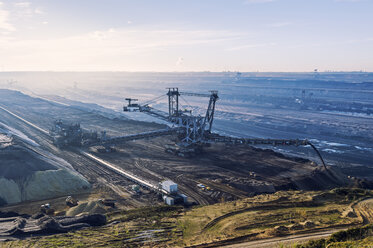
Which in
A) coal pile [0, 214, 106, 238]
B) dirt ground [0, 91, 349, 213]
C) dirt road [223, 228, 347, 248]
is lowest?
dirt ground [0, 91, 349, 213]

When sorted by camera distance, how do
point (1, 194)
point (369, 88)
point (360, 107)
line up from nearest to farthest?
point (1, 194)
point (360, 107)
point (369, 88)

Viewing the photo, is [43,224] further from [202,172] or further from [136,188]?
[202,172]

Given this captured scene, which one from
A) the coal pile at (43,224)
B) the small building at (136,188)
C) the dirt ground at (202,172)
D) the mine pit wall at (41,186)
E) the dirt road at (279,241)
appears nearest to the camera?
the dirt road at (279,241)

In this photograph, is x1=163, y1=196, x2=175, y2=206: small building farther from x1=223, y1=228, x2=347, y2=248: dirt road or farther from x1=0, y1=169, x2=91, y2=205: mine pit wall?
x1=0, y1=169, x2=91, y2=205: mine pit wall

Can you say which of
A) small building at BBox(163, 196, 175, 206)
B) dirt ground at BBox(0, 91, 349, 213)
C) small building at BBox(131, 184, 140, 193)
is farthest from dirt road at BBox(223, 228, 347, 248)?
small building at BBox(131, 184, 140, 193)

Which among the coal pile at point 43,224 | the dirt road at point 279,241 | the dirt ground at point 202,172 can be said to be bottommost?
the dirt ground at point 202,172

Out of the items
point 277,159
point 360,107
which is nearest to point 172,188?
point 277,159

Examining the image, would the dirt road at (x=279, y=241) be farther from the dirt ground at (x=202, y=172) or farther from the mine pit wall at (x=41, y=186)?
the mine pit wall at (x=41, y=186)

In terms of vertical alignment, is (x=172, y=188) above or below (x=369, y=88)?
below

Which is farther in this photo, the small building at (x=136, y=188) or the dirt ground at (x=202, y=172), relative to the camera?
the dirt ground at (x=202, y=172)


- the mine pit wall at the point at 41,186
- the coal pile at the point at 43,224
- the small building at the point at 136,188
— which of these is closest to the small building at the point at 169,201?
the small building at the point at 136,188

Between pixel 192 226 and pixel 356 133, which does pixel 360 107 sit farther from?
pixel 192 226
